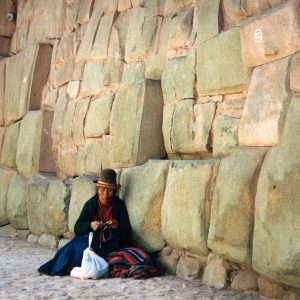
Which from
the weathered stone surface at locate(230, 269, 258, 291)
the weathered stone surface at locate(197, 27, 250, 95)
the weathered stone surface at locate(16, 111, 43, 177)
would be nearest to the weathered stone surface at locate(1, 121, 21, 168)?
the weathered stone surface at locate(16, 111, 43, 177)

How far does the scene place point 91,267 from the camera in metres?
4.25

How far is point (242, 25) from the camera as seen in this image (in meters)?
3.93

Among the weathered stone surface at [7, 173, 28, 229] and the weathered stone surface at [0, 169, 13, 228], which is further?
the weathered stone surface at [0, 169, 13, 228]

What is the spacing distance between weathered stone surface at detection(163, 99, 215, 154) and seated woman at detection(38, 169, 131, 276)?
0.57 metres

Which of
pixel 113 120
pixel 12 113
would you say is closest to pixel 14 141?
pixel 12 113

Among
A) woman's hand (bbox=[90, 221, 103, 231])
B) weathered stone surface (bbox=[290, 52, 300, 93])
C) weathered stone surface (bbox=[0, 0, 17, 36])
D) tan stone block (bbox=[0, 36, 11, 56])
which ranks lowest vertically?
woman's hand (bbox=[90, 221, 103, 231])

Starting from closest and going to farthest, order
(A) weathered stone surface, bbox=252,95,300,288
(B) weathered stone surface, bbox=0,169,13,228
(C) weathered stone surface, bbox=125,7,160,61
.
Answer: (A) weathered stone surface, bbox=252,95,300,288, (C) weathered stone surface, bbox=125,7,160,61, (B) weathered stone surface, bbox=0,169,13,228

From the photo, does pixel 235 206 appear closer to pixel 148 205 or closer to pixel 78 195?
pixel 148 205

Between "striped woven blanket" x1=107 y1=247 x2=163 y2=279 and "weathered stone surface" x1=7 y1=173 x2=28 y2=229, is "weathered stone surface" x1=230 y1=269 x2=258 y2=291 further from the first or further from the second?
"weathered stone surface" x1=7 y1=173 x2=28 y2=229

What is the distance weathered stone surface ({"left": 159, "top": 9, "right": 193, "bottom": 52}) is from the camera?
467 cm

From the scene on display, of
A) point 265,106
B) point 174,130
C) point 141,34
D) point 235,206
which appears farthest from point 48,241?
point 265,106

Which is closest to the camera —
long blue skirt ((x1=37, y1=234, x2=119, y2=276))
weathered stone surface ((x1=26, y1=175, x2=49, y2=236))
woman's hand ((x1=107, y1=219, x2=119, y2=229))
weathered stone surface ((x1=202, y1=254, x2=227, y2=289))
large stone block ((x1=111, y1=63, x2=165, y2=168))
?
weathered stone surface ((x1=202, y1=254, x2=227, y2=289))

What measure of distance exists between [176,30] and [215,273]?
6.59 feet

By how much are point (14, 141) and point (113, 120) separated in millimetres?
2726
